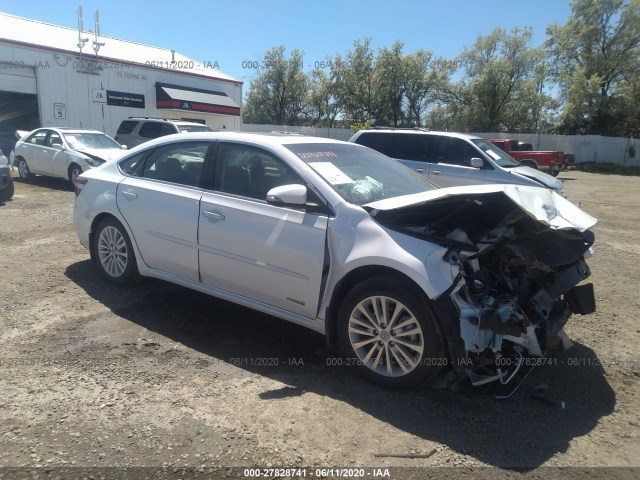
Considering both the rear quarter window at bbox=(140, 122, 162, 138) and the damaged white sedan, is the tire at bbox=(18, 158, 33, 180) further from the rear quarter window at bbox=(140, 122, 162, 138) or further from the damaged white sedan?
the damaged white sedan

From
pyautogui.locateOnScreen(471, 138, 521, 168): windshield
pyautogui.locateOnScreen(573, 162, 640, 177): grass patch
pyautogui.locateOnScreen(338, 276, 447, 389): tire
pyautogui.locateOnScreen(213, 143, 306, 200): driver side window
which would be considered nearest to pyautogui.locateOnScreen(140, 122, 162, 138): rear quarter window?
pyautogui.locateOnScreen(471, 138, 521, 168): windshield

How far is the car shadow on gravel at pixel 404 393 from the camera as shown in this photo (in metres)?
2.88

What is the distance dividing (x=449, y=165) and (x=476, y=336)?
7592 millimetres

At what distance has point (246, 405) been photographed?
3.14 m

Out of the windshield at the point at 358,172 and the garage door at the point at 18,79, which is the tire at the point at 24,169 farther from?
the windshield at the point at 358,172

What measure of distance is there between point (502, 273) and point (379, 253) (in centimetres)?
97

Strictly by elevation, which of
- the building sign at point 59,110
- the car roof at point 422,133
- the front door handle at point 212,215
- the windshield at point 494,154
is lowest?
the front door handle at point 212,215

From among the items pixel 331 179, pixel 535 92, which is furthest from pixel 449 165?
pixel 535 92

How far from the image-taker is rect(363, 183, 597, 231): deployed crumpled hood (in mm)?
3223

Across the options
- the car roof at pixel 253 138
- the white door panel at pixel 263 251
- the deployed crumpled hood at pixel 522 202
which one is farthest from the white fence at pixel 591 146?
the deployed crumpled hood at pixel 522 202

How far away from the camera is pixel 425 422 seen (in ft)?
9.84

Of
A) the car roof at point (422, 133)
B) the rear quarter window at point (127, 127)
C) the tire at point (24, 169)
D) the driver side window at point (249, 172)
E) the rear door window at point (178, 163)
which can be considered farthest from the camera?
the rear quarter window at point (127, 127)

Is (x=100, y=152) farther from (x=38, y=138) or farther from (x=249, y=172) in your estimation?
(x=249, y=172)

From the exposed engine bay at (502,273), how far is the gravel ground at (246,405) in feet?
1.28
